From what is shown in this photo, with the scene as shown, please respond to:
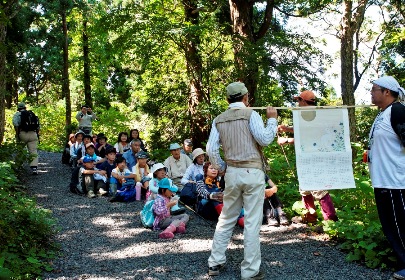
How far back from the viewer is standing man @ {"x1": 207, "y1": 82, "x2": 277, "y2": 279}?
417 centimetres

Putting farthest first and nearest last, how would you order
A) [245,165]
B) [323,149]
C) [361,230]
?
[361,230]
[323,149]
[245,165]

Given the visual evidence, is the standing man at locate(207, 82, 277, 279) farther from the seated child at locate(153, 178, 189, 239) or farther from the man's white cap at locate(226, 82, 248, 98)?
the seated child at locate(153, 178, 189, 239)

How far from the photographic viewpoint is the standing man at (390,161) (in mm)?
4020

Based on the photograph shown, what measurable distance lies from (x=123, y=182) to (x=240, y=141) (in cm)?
501

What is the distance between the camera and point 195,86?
11.6m

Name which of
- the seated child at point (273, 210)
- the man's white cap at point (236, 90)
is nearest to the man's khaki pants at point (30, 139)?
the seated child at point (273, 210)

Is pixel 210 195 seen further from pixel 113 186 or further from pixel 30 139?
pixel 30 139

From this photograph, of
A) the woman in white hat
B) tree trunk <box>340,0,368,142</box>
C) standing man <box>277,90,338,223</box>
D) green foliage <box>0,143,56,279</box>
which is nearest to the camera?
green foliage <box>0,143,56,279</box>

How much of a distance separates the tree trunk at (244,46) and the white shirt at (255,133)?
506cm

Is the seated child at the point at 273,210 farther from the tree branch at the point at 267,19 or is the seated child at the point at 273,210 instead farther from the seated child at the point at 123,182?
the tree branch at the point at 267,19

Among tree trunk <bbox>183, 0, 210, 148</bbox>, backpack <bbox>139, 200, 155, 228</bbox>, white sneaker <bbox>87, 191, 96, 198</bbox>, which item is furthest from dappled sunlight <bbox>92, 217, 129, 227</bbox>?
tree trunk <bbox>183, 0, 210, 148</bbox>

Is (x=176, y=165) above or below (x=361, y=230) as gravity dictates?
above

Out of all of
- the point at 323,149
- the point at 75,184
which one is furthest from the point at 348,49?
the point at 75,184

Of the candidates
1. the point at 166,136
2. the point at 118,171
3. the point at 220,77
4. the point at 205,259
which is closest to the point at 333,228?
the point at 205,259
